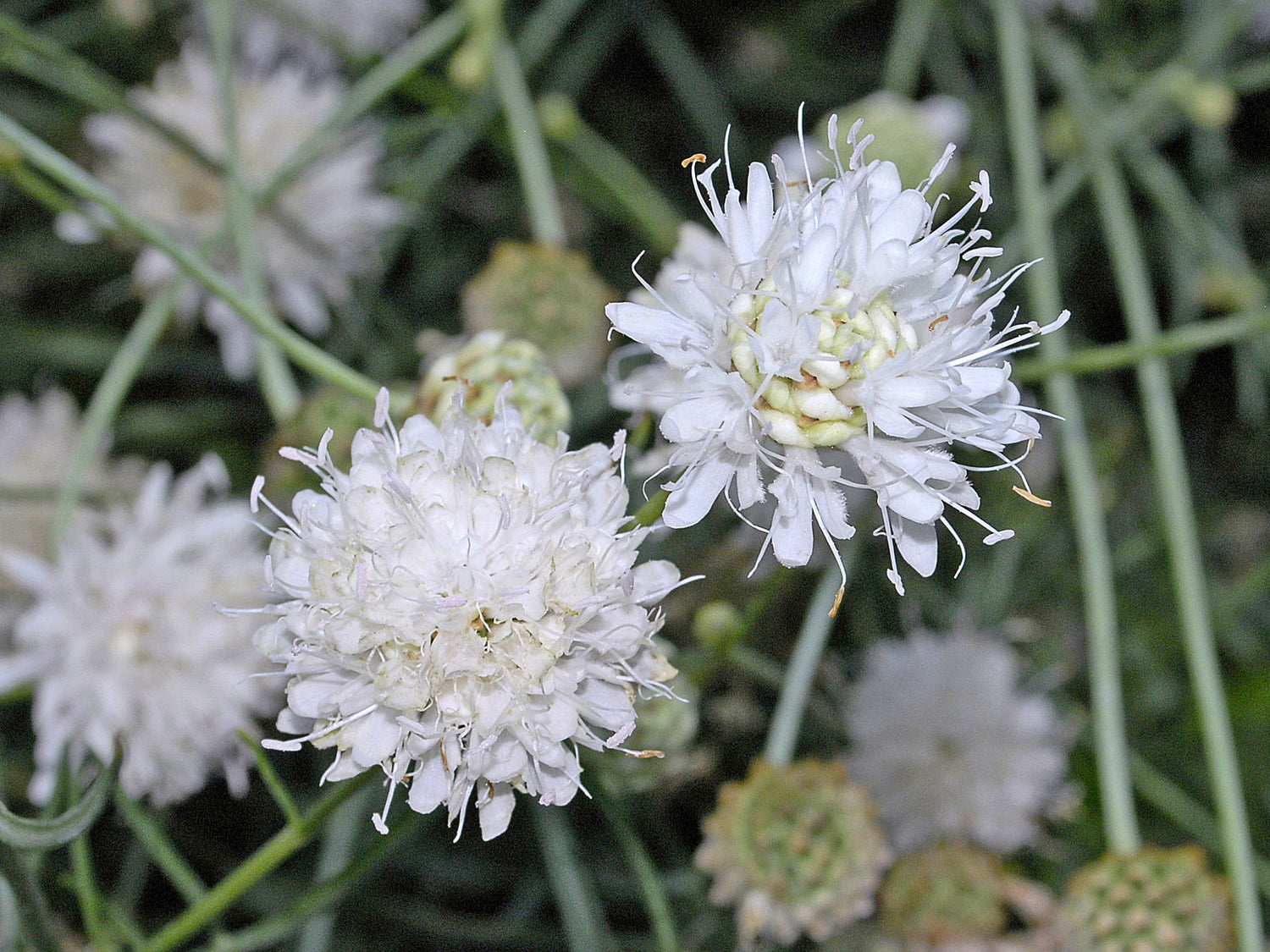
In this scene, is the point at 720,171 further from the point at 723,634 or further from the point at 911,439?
the point at 911,439

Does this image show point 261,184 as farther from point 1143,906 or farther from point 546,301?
point 1143,906

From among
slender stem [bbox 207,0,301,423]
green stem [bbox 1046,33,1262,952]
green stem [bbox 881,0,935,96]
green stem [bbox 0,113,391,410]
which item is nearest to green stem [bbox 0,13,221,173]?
slender stem [bbox 207,0,301,423]

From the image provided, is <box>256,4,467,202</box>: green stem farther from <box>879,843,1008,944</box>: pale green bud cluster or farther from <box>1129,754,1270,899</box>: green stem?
Answer: <box>1129,754,1270,899</box>: green stem

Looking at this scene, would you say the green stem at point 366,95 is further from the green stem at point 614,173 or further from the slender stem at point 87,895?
the slender stem at point 87,895

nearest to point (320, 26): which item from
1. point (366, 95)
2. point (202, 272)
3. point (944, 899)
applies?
point (366, 95)

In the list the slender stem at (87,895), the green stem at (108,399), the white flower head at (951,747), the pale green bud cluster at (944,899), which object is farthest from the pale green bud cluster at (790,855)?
the green stem at (108,399)

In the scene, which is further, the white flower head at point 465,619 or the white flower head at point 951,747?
the white flower head at point 951,747
